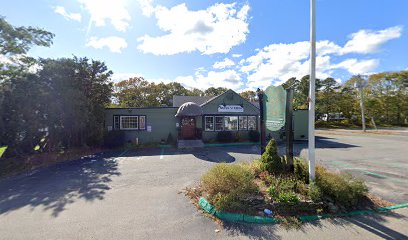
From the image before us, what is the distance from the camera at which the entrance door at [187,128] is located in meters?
16.5

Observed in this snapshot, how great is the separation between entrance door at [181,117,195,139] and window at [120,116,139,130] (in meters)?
3.66

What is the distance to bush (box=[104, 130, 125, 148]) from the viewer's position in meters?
14.2

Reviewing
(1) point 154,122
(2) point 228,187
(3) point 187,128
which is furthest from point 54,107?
(2) point 228,187

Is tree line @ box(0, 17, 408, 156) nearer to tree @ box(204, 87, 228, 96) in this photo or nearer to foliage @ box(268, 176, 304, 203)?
foliage @ box(268, 176, 304, 203)

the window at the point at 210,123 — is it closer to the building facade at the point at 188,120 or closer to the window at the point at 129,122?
the building facade at the point at 188,120

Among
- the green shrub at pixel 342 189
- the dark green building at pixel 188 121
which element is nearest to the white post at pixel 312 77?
the green shrub at pixel 342 189

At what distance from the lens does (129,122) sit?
52.6ft

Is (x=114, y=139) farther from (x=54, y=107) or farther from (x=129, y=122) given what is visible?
(x=54, y=107)

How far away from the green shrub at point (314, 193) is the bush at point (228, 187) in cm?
117

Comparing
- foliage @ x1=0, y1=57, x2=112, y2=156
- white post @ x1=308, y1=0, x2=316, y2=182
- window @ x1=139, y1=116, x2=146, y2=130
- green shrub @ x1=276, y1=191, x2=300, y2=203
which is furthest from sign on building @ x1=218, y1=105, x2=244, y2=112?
green shrub @ x1=276, y1=191, x2=300, y2=203

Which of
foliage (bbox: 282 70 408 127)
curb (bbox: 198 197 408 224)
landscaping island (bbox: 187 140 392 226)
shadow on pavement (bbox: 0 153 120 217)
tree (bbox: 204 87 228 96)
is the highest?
tree (bbox: 204 87 228 96)

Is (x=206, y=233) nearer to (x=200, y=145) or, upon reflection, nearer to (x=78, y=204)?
(x=78, y=204)

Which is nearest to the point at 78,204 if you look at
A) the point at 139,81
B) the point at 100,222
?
the point at 100,222

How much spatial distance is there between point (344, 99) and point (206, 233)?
161 feet
